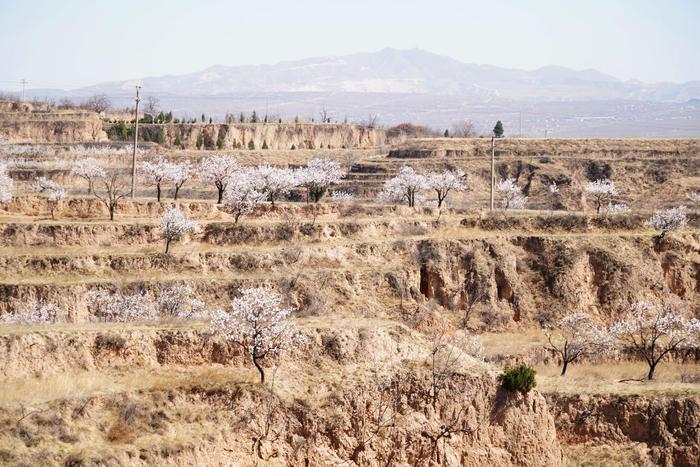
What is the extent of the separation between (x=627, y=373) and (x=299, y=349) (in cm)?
2328

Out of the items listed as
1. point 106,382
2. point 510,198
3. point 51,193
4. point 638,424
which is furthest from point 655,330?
point 510,198

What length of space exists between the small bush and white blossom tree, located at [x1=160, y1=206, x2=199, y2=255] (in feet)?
84.1

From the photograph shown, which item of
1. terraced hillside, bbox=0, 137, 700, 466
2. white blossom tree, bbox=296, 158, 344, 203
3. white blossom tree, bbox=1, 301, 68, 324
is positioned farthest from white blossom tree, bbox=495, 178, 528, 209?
white blossom tree, bbox=1, 301, 68, 324

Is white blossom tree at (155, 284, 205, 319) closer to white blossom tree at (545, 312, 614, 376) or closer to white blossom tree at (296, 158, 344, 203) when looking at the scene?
white blossom tree at (545, 312, 614, 376)

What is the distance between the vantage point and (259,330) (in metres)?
37.5

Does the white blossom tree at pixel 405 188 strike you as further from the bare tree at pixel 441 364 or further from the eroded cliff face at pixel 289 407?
the eroded cliff face at pixel 289 407

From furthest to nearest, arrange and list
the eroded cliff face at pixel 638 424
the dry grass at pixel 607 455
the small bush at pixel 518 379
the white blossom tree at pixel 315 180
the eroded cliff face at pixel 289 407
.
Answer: the white blossom tree at pixel 315 180
the eroded cliff face at pixel 638 424
the dry grass at pixel 607 455
the small bush at pixel 518 379
the eroded cliff face at pixel 289 407

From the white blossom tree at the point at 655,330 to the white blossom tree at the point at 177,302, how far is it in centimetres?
2121

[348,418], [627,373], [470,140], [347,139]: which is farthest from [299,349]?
[347,139]

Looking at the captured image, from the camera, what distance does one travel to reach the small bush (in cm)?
3872

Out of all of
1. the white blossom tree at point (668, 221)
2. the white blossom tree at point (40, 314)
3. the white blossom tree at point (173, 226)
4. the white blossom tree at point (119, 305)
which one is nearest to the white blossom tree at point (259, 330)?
the white blossom tree at point (119, 305)

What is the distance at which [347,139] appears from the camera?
142500 millimetres

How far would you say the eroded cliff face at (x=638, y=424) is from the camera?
136ft

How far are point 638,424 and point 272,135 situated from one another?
97135 mm
